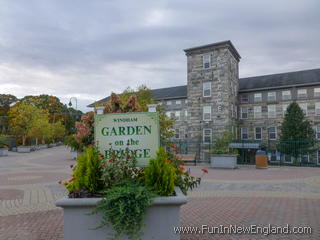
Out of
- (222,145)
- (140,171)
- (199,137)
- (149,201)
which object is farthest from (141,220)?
(199,137)

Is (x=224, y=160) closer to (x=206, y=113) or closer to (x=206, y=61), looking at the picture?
(x=206, y=113)

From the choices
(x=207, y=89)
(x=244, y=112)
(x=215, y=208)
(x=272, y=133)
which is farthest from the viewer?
(x=244, y=112)

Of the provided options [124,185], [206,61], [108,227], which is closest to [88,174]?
[124,185]

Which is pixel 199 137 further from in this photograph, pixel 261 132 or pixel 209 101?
pixel 261 132

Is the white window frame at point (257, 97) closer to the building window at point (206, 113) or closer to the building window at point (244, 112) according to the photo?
the building window at point (244, 112)

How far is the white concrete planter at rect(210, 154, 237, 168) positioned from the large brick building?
43.5 feet

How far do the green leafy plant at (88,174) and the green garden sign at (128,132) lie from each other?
0.35 m

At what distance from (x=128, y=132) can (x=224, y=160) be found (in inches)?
520

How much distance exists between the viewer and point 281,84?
36688 millimetres

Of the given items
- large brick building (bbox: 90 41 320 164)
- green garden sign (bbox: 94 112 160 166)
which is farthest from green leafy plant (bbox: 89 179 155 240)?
large brick building (bbox: 90 41 320 164)

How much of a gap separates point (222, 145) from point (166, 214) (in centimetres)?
1468

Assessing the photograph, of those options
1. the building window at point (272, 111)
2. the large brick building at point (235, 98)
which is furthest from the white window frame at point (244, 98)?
the building window at point (272, 111)

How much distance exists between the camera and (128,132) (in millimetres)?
4586

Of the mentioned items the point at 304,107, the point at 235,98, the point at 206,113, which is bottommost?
the point at 206,113
